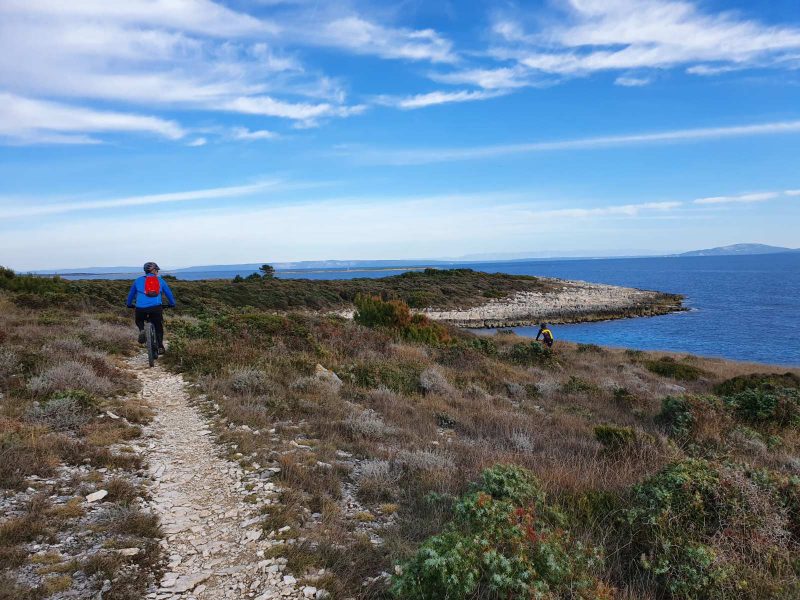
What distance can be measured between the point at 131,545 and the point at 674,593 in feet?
15.4

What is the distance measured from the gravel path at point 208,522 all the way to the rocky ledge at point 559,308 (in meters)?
42.6

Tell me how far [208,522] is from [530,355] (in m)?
16.2

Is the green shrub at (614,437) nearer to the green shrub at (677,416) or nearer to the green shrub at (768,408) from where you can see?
the green shrub at (677,416)

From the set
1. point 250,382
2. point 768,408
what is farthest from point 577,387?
point 250,382

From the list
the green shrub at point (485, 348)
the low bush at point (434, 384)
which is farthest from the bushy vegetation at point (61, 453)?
the green shrub at point (485, 348)

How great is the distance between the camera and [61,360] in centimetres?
959

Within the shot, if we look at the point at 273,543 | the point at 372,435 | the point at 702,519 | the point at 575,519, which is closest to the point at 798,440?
the point at 702,519

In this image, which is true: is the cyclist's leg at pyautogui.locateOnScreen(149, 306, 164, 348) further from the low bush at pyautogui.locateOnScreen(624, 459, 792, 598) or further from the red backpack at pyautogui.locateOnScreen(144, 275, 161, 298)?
the low bush at pyautogui.locateOnScreen(624, 459, 792, 598)

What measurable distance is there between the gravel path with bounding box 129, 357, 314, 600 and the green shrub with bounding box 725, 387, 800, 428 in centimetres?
1145

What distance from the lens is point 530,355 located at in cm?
1919

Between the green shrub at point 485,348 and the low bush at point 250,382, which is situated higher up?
the low bush at point 250,382

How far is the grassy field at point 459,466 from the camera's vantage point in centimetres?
379

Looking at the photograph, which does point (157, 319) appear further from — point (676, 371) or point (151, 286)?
point (676, 371)

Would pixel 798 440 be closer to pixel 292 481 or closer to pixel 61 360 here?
pixel 292 481
